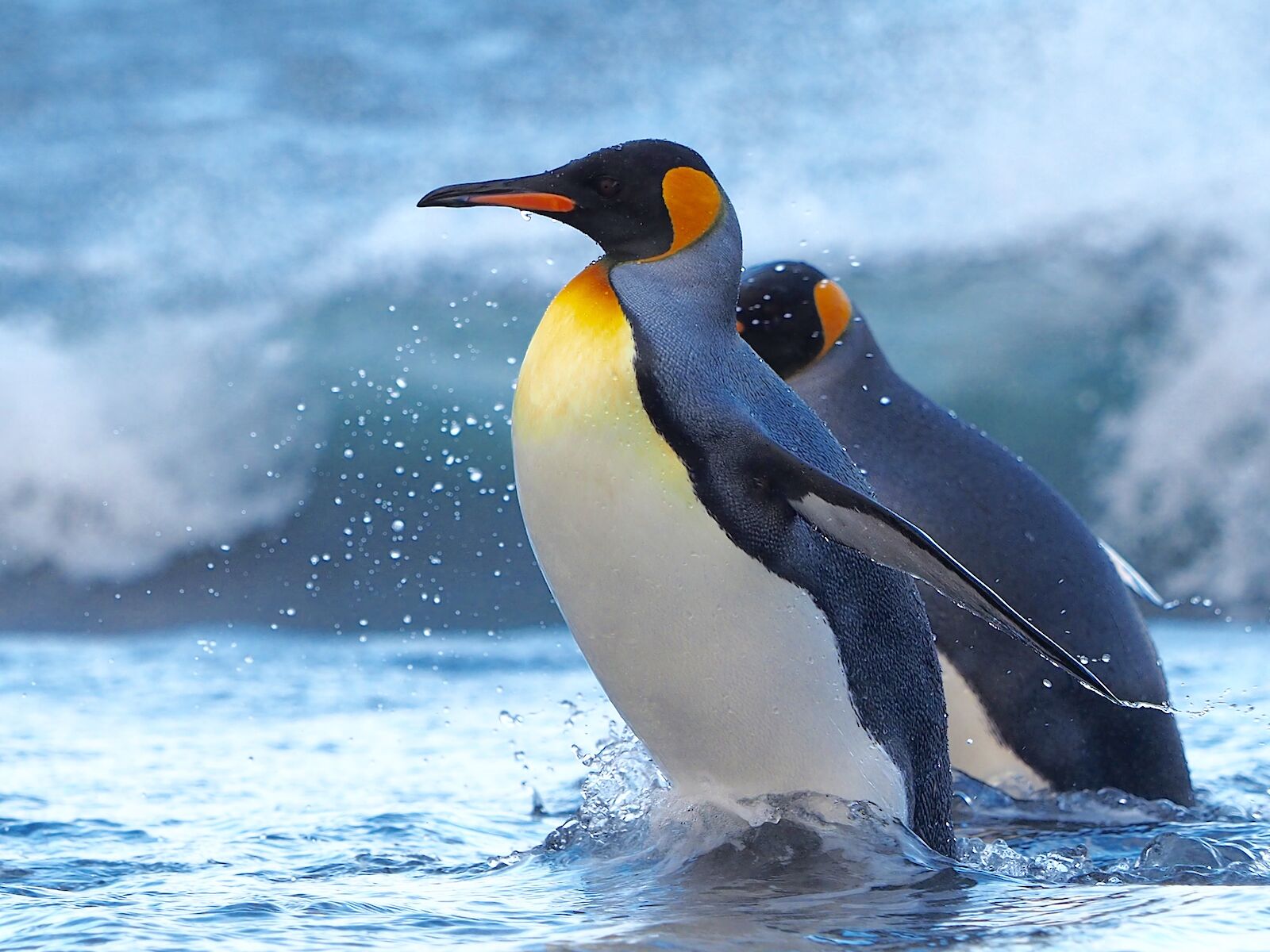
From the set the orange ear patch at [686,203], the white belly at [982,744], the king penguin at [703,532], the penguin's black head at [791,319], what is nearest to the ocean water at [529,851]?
the white belly at [982,744]

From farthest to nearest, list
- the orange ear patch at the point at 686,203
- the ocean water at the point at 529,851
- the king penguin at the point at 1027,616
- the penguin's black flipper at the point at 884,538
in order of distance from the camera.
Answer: the king penguin at the point at 1027,616
the orange ear patch at the point at 686,203
the penguin's black flipper at the point at 884,538
the ocean water at the point at 529,851

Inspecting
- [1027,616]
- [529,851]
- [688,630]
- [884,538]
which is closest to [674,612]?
[688,630]

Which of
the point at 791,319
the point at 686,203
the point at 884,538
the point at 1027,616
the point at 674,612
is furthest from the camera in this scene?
the point at 791,319

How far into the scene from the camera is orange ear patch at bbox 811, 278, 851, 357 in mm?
4199

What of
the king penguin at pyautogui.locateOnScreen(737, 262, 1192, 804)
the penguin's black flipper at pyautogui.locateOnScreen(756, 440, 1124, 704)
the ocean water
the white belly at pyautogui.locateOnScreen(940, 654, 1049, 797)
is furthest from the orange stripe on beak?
the white belly at pyautogui.locateOnScreen(940, 654, 1049, 797)

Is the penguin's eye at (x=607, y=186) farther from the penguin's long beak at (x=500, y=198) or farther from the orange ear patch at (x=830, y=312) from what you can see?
the orange ear patch at (x=830, y=312)

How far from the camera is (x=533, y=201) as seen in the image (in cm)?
273

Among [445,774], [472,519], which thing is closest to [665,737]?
[472,519]

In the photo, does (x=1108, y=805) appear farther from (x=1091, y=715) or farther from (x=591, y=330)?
(x=591, y=330)

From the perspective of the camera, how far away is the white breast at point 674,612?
2.53 metres

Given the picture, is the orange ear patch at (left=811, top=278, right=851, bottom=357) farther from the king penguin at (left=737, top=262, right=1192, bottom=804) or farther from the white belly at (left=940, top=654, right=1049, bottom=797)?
the white belly at (left=940, top=654, right=1049, bottom=797)

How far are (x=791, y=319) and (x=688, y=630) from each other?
5.84 feet

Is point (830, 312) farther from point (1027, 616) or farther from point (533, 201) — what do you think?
point (533, 201)

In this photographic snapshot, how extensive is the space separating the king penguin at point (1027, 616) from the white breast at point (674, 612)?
1204 mm
